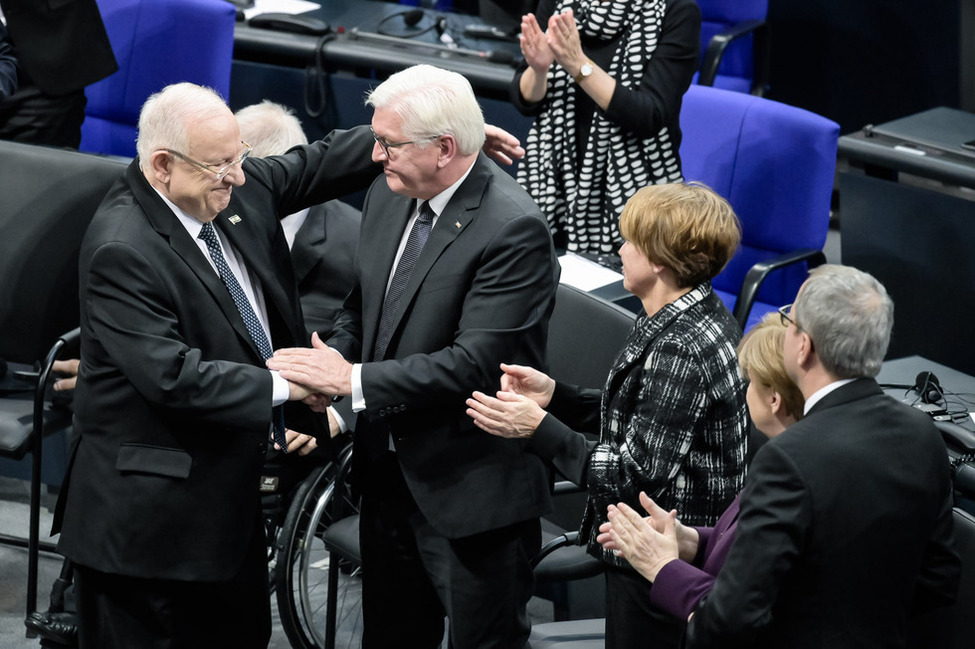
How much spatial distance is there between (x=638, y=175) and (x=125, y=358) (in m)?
1.87

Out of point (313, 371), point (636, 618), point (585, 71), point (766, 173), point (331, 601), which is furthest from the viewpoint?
point (766, 173)

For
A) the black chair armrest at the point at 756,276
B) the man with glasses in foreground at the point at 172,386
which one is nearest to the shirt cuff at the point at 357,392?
the man with glasses in foreground at the point at 172,386

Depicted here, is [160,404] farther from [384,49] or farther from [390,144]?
[384,49]

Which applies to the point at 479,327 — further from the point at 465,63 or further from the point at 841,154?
the point at 465,63

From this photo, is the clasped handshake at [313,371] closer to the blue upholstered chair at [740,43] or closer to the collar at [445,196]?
the collar at [445,196]

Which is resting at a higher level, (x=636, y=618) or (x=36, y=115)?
(x=36, y=115)

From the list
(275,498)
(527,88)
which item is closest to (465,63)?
(527,88)

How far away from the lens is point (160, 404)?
2.38m

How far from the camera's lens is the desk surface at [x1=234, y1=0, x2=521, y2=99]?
15.9 ft

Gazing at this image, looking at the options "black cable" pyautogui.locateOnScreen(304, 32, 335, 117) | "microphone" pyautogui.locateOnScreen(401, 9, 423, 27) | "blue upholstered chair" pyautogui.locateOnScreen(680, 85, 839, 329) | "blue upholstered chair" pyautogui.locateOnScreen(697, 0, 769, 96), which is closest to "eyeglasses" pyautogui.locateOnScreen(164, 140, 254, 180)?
"blue upholstered chair" pyautogui.locateOnScreen(680, 85, 839, 329)

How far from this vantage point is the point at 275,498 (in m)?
3.33

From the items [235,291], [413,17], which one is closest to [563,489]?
[235,291]

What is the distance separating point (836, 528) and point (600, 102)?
1995 millimetres

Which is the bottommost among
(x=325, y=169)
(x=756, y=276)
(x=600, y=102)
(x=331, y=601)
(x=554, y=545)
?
(x=331, y=601)
